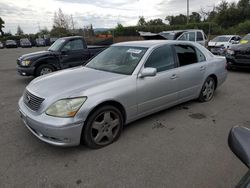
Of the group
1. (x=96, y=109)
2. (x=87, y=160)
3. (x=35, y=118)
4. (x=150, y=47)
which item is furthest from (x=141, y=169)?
(x=150, y=47)

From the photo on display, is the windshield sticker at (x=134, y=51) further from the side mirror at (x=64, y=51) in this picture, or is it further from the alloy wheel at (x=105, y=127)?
the side mirror at (x=64, y=51)

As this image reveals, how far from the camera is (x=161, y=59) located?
3.84 m

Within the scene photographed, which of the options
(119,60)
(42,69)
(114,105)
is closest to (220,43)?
(42,69)

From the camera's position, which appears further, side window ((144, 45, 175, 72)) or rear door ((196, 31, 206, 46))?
rear door ((196, 31, 206, 46))

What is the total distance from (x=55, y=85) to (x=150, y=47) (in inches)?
70.6

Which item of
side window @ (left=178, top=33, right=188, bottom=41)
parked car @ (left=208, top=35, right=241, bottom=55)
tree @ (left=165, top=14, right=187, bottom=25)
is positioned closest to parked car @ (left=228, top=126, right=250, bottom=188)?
side window @ (left=178, top=33, right=188, bottom=41)

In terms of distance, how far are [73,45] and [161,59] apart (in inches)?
201

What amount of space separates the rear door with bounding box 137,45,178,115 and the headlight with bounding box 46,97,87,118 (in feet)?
3.52

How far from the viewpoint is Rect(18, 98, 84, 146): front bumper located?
265cm

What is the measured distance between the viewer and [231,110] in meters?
4.50

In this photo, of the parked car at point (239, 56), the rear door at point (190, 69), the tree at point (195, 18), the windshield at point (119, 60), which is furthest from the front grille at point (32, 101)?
the tree at point (195, 18)

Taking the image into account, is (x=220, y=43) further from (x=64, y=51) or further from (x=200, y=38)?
(x=64, y=51)

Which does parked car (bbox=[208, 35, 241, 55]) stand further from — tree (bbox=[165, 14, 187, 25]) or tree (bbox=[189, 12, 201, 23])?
tree (bbox=[165, 14, 187, 25])

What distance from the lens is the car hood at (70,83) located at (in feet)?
9.38
